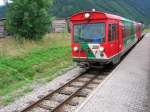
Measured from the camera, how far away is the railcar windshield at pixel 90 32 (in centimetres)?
1462

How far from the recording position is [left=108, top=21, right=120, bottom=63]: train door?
14992 millimetres

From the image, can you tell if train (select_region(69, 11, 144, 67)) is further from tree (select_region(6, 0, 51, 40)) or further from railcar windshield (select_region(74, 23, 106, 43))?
tree (select_region(6, 0, 51, 40))

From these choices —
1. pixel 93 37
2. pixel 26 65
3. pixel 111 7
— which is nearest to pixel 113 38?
pixel 93 37

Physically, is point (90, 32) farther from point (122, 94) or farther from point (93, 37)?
point (122, 94)

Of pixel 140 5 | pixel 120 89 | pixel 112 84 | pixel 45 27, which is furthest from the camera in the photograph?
pixel 140 5

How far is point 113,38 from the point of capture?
1572 centimetres

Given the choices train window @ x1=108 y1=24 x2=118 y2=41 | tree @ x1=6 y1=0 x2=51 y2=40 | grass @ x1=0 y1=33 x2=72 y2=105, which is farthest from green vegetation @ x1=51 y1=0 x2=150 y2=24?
train window @ x1=108 y1=24 x2=118 y2=41

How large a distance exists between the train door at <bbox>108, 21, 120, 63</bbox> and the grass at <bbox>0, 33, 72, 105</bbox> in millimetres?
3194

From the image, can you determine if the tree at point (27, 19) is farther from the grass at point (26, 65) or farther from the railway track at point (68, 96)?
the railway track at point (68, 96)

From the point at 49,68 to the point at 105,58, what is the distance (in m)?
4.40

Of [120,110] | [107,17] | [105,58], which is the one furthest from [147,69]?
[120,110]

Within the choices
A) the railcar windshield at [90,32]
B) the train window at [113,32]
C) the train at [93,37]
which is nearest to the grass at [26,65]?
the train at [93,37]

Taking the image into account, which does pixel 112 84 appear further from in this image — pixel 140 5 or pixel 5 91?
pixel 140 5

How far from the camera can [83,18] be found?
15.0 meters
